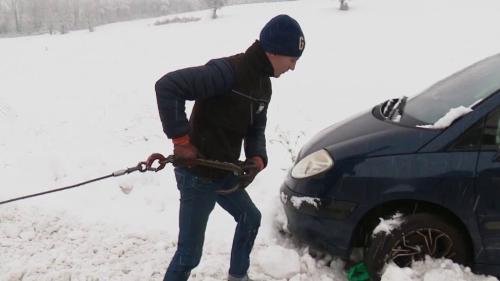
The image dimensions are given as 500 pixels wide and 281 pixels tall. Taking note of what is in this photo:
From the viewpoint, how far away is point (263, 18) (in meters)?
34.2

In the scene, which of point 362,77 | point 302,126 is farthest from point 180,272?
point 362,77

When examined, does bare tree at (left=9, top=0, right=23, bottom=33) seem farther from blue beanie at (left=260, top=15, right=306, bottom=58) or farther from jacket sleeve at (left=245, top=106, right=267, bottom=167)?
blue beanie at (left=260, top=15, right=306, bottom=58)

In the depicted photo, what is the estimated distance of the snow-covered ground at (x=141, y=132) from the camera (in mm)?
3754

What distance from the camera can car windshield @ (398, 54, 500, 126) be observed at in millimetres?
3301

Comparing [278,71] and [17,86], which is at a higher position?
[278,71]

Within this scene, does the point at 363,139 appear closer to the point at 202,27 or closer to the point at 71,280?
the point at 71,280

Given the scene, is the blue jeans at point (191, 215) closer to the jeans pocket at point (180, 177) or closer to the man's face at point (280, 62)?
the jeans pocket at point (180, 177)

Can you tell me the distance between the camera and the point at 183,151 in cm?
245

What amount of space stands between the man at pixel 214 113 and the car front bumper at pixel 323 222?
0.60 m

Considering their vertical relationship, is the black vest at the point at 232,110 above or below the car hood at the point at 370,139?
above

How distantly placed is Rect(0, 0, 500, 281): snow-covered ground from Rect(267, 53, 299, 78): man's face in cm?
153

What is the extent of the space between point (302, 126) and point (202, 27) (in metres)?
25.0

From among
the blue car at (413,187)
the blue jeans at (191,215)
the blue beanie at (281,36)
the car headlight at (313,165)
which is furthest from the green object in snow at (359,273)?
the blue beanie at (281,36)

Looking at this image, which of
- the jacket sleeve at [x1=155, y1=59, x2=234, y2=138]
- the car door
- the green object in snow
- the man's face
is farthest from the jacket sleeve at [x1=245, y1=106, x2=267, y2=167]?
the car door
